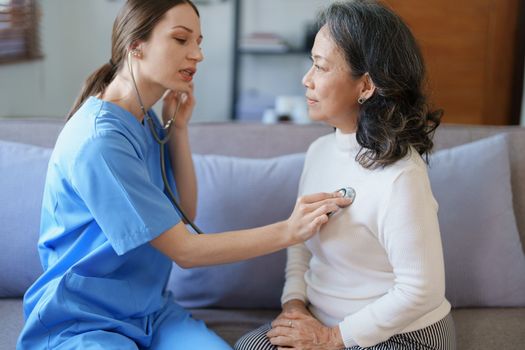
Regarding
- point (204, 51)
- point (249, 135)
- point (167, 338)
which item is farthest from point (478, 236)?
point (204, 51)

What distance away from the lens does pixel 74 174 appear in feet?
4.28

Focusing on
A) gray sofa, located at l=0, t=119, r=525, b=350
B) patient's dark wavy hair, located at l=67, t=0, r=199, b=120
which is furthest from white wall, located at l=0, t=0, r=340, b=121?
patient's dark wavy hair, located at l=67, t=0, r=199, b=120

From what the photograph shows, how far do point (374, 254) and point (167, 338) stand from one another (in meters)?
0.50

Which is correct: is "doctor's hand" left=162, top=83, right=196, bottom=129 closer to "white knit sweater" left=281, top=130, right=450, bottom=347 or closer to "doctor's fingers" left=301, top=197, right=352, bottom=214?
"white knit sweater" left=281, top=130, right=450, bottom=347

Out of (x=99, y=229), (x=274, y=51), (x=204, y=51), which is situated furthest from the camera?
(x=204, y=51)

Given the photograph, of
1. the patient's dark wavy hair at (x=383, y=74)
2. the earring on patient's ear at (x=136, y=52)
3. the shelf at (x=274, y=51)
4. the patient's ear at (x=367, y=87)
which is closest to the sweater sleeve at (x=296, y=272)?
the patient's dark wavy hair at (x=383, y=74)

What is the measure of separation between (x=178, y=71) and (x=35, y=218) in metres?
0.61

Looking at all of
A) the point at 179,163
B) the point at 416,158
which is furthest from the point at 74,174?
the point at 416,158

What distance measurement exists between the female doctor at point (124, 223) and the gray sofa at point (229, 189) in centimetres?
24

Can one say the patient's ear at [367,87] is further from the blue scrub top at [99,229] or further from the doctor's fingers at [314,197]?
the blue scrub top at [99,229]

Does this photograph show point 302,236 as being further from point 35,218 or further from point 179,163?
point 35,218

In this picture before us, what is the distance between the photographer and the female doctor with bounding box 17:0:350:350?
1298 millimetres

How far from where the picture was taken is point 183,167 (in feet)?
5.53

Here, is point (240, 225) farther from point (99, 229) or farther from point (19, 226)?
point (19, 226)
